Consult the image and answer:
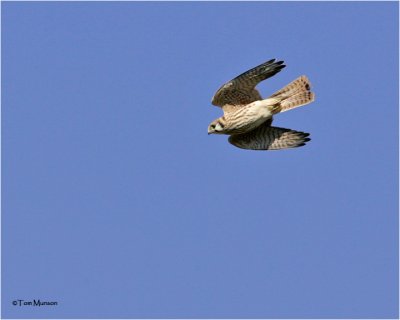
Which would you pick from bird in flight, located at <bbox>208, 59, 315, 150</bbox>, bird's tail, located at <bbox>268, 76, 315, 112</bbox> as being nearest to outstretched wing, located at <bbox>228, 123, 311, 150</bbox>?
bird in flight, located at <bbox>208, 59, 315, 150</bbox>

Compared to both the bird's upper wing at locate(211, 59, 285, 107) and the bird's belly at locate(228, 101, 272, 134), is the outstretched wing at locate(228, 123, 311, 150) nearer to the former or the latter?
the bird's belly at locate(228, 101, 272, 134)

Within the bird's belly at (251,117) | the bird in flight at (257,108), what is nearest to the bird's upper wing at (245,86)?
the bird in flight at (257,108)

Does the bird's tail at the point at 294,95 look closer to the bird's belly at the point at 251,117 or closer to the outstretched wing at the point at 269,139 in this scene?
the bird's belly at the point at 251,117

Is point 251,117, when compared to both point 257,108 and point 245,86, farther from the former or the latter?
point 245,86

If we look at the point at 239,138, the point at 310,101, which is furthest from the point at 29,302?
the point at 310,101

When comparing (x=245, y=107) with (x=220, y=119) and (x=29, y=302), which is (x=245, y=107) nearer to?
(x=220, y=119)

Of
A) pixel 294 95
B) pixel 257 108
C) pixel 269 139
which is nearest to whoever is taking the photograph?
pixel 257 108

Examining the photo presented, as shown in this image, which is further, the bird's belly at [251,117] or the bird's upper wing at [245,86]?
the bird's belly at [251,117]

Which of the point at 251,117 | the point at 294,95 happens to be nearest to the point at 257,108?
the point at 251,117
